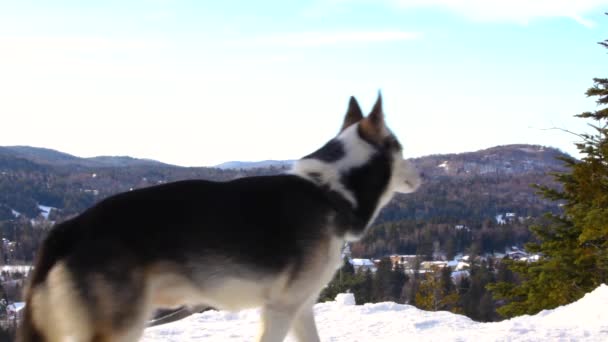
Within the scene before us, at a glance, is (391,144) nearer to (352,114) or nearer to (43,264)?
(352,114)

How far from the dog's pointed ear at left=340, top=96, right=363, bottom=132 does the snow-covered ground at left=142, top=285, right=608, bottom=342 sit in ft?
10.2

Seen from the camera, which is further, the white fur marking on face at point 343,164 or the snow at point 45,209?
the snow at point 45,209

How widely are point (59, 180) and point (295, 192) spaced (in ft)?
660

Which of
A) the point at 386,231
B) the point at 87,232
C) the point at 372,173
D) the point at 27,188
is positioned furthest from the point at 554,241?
the point at 27,188

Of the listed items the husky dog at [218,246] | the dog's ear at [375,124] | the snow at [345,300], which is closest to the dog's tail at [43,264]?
the husky dog at [218,246]

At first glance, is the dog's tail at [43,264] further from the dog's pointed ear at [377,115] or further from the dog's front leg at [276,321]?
the dog's pointed ear at [377,115]

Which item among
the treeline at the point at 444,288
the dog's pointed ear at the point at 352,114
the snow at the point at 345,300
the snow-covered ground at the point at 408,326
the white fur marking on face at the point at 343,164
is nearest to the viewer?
the white fur marking on face at the point at 343,164

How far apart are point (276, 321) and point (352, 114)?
2341mm

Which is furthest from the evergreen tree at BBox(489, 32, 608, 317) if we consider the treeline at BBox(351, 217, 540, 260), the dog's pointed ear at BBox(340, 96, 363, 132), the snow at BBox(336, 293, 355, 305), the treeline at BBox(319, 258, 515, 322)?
the treeline at BBox(351, 217, 540, 260)

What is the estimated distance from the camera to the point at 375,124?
20.1 ft

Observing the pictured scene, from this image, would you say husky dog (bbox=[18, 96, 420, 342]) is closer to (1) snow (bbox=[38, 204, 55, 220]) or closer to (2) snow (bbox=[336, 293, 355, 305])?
(2) snow (bbox=[336, 293, 355, 305])

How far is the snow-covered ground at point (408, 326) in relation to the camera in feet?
28.0

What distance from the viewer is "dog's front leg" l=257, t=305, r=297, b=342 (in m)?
5.25

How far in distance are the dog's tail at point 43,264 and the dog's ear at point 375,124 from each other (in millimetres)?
2665
